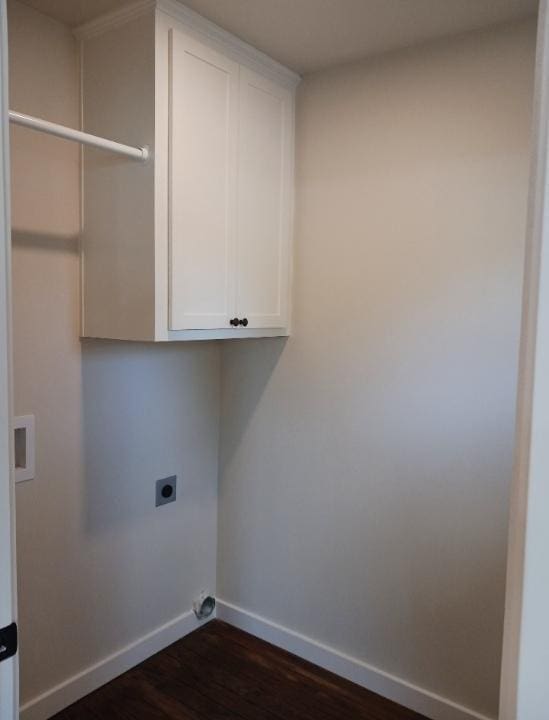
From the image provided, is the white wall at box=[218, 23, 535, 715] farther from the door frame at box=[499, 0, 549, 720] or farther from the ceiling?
the door frame at box=[499, 0, 549, 720]

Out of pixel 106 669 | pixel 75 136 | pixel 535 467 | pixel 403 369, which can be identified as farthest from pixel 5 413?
pixel 106 669

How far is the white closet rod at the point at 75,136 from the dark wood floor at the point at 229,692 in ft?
6.11

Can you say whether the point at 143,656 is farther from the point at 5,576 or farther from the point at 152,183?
the point at 152,183

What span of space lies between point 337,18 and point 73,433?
5.22 ft

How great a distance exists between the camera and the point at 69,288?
6.07 feet

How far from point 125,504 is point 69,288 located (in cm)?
84

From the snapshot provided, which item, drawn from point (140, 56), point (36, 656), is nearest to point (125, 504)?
point (36, 656)

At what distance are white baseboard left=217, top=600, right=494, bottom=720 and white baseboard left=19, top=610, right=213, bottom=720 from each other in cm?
21

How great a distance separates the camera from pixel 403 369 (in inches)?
76.2

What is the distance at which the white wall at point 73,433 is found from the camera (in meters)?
1.73

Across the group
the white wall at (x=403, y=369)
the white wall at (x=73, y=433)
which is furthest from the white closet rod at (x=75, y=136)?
the white wall at (x=403, y=369)

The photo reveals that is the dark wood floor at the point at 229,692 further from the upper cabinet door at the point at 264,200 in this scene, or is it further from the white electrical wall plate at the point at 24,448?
the upper cabinet door at the point at 264,200

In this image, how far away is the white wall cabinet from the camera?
1648 mm

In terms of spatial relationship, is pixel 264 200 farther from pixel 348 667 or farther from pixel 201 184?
pixel 348 667
